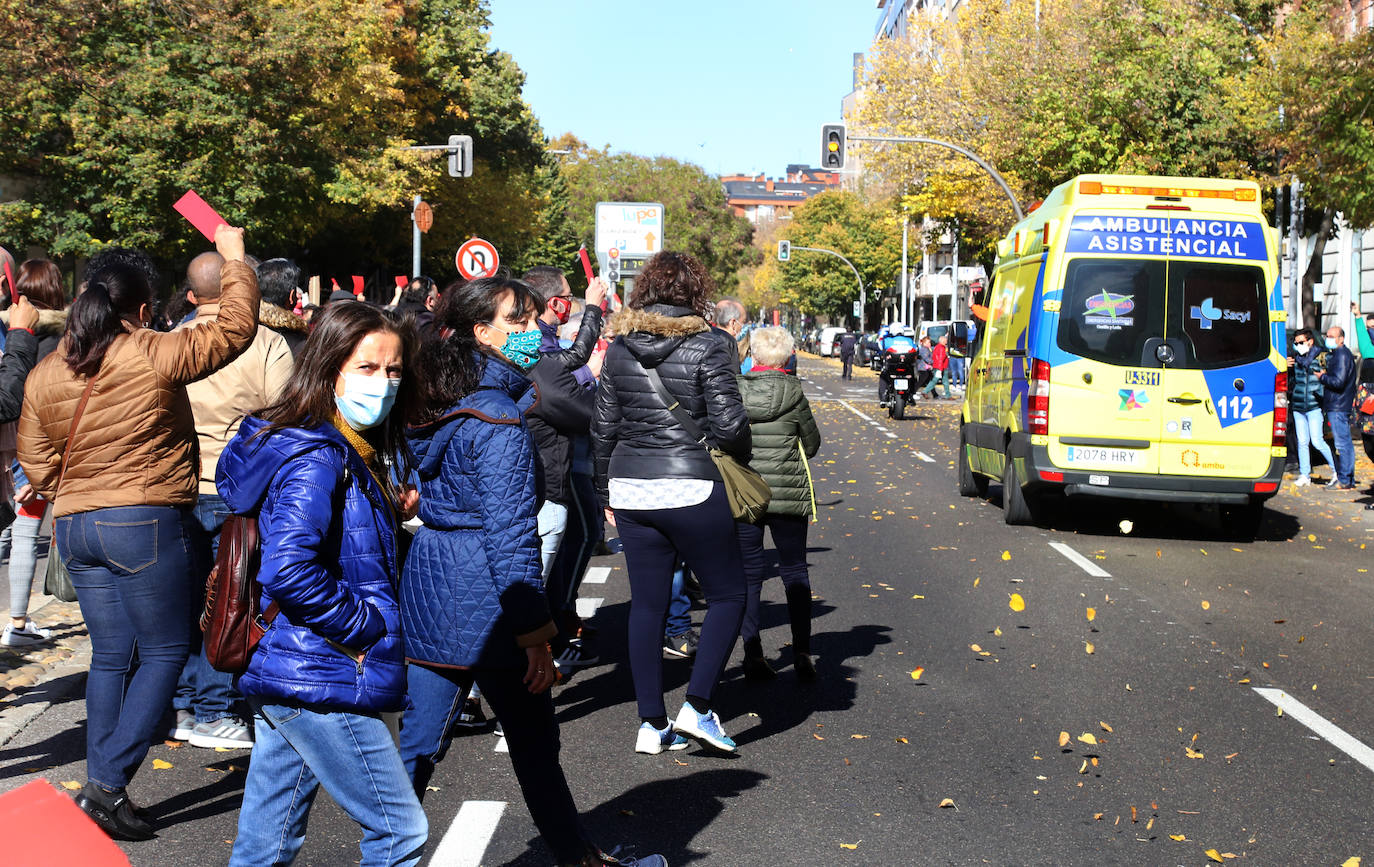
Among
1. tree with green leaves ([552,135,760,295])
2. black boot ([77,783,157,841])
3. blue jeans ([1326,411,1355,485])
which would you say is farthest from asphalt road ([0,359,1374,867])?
tree with green leaves ([552,135,760,295])

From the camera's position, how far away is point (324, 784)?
10.5 feet

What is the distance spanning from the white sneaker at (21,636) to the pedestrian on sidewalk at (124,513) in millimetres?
3070

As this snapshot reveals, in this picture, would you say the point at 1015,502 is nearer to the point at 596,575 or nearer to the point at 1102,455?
the point at 1102,455

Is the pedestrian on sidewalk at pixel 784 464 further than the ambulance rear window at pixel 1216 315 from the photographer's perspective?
No

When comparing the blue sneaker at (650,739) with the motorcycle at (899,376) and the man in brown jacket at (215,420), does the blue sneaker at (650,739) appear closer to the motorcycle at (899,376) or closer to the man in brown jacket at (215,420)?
the man in brown jacket at (215,420)

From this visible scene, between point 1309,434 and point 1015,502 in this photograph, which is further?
point 1309,434

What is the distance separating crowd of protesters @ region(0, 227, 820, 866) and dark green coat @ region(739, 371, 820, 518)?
0.01 m

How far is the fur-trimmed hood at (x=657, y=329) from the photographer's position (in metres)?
5.40

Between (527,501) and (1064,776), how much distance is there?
2696mm

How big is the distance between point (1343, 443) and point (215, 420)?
13804mm

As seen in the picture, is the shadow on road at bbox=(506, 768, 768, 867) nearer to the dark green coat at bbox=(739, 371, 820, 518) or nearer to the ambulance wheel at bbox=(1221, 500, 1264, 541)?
the dark green coat at bbox=(739, 371, 820, 518)

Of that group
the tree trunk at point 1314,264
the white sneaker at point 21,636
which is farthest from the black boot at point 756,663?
the tree trunk at point 1314,264

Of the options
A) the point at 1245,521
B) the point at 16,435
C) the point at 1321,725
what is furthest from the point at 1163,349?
the point at 16,435

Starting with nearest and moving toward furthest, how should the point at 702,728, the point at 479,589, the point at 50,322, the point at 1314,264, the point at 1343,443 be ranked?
the point at 479,589 → the point at 702,728 → the point at 50,322 → the point at 1343,443 → the point at 1314,264
